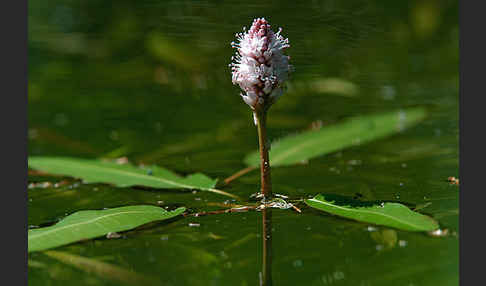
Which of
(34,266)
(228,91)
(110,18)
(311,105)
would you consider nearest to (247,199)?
(34,266)

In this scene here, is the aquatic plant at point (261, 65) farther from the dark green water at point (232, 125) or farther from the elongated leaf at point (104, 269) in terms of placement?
the elongated leaf at point (104, 269)

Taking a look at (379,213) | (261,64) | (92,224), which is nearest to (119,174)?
(92,224)

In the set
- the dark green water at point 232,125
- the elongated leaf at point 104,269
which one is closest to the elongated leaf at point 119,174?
the dark green water at point 232,125

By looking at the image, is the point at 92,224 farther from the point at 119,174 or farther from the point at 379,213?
the point at 379,213

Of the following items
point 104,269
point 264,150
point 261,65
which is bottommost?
point 104,269

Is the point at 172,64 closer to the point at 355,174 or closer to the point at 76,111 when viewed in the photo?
the point at 76,111

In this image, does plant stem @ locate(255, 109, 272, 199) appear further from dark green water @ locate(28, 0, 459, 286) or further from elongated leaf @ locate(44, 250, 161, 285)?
elongated leaf @ locate(44, 250, 161, 285)
